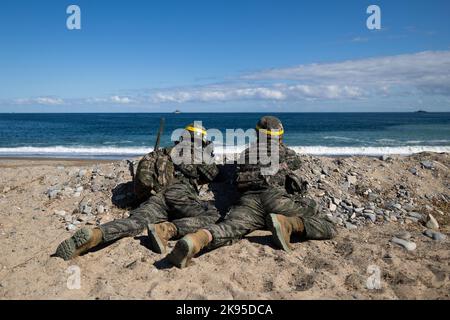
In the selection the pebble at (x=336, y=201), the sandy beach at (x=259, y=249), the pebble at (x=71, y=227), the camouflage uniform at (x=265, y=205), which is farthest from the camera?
the pebble at (x=336, y=201)

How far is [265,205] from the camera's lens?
5.72 m

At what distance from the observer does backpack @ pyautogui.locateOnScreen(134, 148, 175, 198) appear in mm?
6395

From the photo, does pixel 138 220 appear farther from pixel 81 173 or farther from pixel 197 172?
pixel 81 173

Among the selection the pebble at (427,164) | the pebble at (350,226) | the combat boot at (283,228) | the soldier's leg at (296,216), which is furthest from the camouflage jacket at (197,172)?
the pebble at (427,164)

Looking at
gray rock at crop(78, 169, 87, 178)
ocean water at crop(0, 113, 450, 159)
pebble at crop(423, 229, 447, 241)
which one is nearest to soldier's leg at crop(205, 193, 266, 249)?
pebble at crop(423, 229, 447, 241)

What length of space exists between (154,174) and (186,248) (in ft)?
7.15

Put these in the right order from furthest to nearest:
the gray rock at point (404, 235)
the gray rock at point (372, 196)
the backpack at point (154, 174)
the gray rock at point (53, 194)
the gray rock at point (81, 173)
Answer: the gray rock at point (81, 173) → the gray rock at point (53, 194) → the gray rock at point (372, 196) → the backpack at point (154, 174) → the gray rock at point (404, 235)

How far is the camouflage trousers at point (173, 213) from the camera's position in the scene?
5652 millimetres

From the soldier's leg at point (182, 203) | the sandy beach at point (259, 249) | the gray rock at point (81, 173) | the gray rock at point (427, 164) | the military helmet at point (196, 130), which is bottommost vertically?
the sandy beach at point (259, 249)

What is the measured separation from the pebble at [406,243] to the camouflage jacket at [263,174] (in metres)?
1.57

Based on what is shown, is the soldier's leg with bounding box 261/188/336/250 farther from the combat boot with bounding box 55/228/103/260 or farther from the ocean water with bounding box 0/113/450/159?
the ocean water with bounding box 0/113/450/159

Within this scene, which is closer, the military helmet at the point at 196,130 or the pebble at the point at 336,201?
the military helmet at the point at 196,130

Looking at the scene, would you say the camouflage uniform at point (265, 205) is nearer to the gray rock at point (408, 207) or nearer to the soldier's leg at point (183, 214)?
the soldier's leg at point (183, 214)
